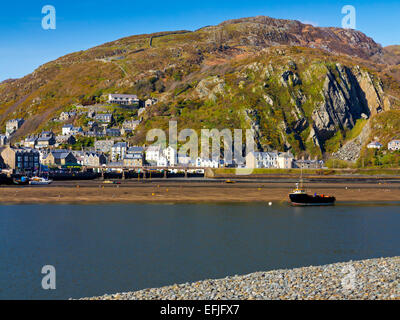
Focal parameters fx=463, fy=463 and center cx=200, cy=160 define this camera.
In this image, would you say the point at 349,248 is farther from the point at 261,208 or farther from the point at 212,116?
the point at 212,116

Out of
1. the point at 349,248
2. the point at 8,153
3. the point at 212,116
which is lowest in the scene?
the point at 349,248

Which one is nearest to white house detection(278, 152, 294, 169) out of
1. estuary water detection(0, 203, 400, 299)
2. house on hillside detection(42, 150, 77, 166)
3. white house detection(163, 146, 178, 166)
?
white house detection(163, 146, 178, 166)

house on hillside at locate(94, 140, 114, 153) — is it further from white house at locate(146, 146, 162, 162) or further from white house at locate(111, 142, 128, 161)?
white house at locate(146, 146, 162, 162)

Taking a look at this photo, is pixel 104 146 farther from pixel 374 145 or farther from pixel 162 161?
pixel 374 145

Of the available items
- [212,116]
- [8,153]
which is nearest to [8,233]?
[8,153]

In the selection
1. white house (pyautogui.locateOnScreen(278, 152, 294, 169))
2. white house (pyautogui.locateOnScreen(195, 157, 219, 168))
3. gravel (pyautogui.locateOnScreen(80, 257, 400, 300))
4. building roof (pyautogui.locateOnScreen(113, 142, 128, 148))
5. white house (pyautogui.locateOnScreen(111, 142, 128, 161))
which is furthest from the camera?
building roof (pyautogui.locateOnScreen(113, 142, 128, 148))

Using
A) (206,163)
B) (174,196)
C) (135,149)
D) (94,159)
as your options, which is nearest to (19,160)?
(94,159)

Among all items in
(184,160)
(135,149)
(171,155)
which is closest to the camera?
(184,160)
